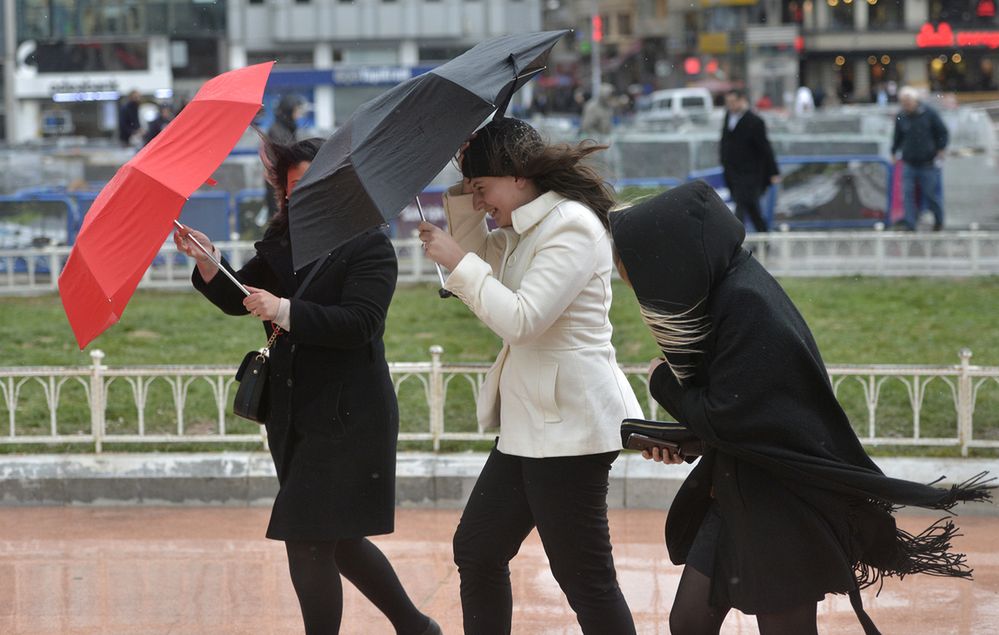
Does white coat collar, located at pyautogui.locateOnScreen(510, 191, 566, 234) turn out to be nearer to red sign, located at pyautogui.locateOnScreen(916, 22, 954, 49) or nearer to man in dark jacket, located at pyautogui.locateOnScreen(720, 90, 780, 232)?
man in dark jacket, located at pyautogui.locateOnScreen(720, 90, 780, 232)

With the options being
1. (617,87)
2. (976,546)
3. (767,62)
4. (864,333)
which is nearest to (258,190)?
(864,333)

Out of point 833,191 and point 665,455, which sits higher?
point 665,455

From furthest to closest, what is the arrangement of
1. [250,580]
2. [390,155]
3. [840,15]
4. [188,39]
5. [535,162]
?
[840,15]
[188,39]
[250,580]
[535,162]
[390,155]

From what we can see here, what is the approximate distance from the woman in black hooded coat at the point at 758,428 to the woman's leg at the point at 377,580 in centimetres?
120

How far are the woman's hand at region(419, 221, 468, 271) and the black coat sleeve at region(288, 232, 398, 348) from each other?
0.40 meters

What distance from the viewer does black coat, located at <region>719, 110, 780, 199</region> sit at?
41.9ft

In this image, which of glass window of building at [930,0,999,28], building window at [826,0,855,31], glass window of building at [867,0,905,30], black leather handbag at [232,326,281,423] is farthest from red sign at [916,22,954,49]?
black leather handbag at [232,326,281,423]

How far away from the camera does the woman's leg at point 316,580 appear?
403cm

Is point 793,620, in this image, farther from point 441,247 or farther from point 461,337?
point 461,337

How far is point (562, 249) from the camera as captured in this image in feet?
11.9

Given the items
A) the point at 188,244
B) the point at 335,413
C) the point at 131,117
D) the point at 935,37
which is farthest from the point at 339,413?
the point at 935,37

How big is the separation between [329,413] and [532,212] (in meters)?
0.86

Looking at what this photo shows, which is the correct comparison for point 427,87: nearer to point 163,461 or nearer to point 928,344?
point 163,461

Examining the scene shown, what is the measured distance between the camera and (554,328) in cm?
372
